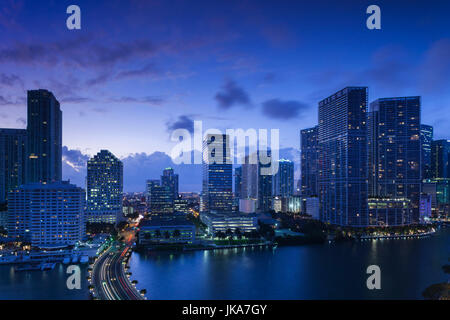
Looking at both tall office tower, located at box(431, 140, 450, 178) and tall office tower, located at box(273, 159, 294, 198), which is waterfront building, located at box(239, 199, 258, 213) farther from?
tall office tower, located at box(431, 140, 450, 178)

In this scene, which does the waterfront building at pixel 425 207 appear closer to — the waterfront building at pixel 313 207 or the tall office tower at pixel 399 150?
the tall office tower at pixel 399 150

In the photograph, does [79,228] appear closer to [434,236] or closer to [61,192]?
[61,192]

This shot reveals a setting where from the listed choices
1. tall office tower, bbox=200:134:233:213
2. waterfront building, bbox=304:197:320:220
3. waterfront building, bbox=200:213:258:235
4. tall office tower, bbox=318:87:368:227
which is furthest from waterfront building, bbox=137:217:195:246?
waterfront building, bbox=304:197:320:220

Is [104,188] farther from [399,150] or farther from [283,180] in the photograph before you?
[399,150]

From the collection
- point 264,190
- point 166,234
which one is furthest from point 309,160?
point 166,234

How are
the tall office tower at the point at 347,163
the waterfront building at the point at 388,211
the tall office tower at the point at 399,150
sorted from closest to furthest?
the tall office tower at the point at 347,163 < the waterfront building at the point at 388,211 < the tall office tower at the point at 399,150

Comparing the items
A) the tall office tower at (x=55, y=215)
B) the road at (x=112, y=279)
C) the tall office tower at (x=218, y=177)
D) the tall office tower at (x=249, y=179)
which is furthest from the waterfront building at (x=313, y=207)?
the tall office tower at (x=55, y=215)

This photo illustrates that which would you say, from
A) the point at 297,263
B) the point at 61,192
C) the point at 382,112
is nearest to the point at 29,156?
the point at 61,192
